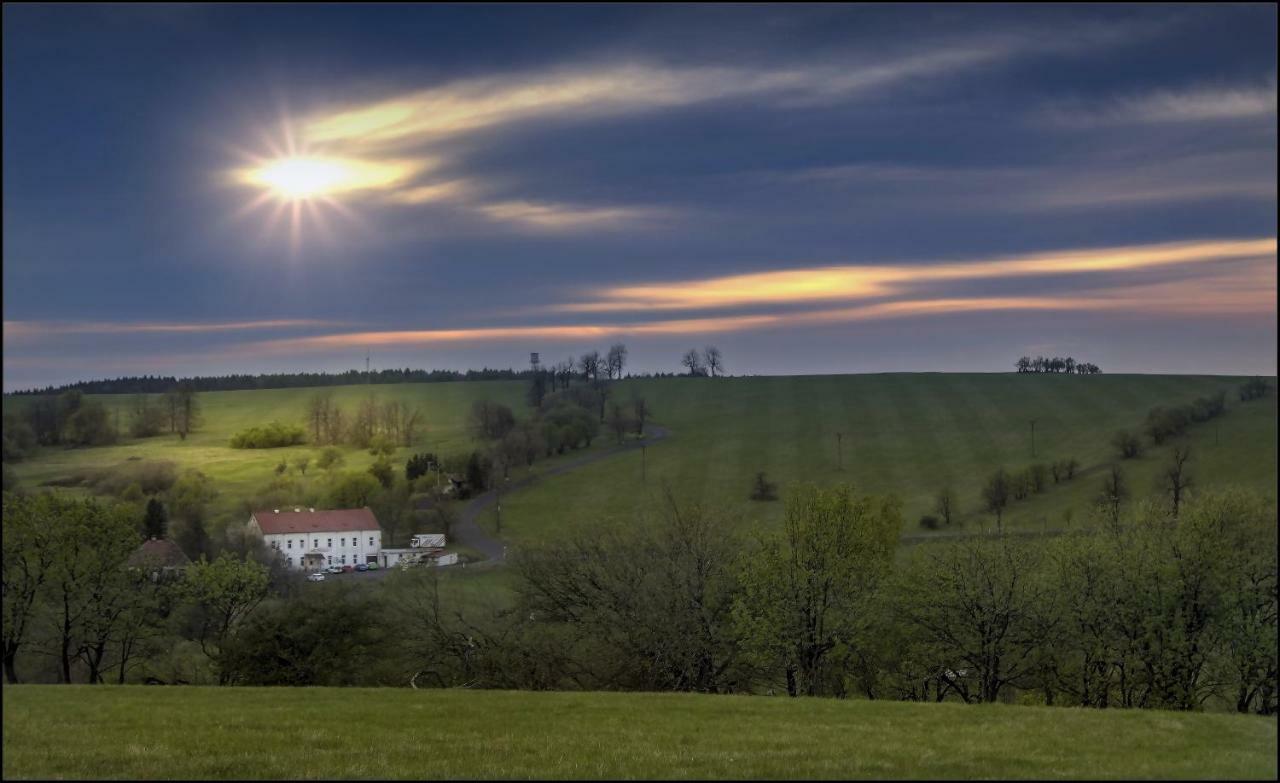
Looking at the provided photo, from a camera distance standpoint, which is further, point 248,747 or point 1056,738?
point 1056,738

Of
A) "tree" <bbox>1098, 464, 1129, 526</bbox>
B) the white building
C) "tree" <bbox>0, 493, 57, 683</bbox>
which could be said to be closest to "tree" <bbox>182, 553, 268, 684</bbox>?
"tree" <bbox>0, 493, 57, 683</bbox>

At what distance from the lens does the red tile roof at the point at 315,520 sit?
96250 millimetres

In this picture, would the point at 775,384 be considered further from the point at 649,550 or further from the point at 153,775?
the point at 153,775

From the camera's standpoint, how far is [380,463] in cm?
11456

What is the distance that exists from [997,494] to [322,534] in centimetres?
7008

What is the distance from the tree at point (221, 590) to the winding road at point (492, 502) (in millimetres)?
26741

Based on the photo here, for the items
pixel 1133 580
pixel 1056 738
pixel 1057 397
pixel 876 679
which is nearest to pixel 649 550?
pixel 876 679

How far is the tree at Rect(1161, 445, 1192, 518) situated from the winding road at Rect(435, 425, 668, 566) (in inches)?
2421

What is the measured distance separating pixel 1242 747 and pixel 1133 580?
22469mm

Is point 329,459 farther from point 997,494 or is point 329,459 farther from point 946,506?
point 997,494

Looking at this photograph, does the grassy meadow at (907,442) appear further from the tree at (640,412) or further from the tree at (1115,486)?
the tree at (640,412)

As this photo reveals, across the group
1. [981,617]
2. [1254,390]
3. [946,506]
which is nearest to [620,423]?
[946,506]

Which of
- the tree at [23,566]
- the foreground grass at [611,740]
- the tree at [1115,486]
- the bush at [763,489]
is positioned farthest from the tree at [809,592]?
the bush at [763,489]

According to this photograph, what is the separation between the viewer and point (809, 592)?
41500 mm
